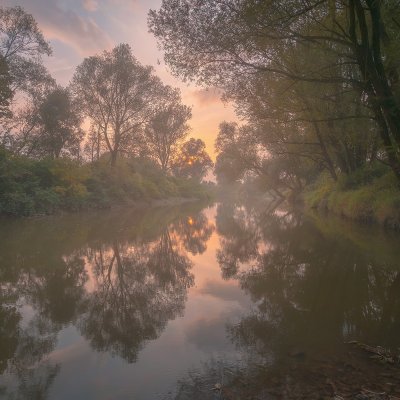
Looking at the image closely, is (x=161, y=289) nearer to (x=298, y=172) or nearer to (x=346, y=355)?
(x=346, y=355)

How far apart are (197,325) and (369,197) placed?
51.7 ft

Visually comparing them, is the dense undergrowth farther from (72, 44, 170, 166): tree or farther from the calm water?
the calm water

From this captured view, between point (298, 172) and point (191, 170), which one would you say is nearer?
point (298, 172)

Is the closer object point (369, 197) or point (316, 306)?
point (316, 306)

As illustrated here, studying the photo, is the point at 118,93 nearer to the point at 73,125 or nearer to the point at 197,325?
the point at 73,125

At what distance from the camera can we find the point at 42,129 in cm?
3628

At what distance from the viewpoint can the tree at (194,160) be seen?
268 ft

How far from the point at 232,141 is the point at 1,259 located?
37497mm

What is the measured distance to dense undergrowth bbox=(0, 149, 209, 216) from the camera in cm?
2186

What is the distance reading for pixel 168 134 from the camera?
2130 inches

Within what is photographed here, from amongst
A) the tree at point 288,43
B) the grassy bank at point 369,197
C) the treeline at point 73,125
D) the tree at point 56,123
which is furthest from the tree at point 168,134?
the tree at point 288,43

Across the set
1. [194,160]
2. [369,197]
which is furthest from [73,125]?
[194,160]

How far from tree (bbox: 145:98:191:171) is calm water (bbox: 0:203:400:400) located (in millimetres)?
40268

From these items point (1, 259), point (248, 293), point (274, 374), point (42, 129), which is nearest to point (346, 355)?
point (274, 374)
